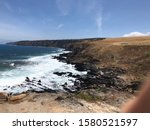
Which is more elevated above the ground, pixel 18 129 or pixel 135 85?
pixel 18 129

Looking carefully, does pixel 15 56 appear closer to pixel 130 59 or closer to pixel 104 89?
pixel 130 59

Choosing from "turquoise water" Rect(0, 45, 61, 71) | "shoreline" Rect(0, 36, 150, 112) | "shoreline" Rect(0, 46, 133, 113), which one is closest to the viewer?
"shoreline" Rect(0, 46, 133, 113)

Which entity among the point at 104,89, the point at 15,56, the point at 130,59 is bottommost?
the point at 15,56

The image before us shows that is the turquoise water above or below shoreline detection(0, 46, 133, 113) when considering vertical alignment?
below

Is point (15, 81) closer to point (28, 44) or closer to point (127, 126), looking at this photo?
point (127, 126)

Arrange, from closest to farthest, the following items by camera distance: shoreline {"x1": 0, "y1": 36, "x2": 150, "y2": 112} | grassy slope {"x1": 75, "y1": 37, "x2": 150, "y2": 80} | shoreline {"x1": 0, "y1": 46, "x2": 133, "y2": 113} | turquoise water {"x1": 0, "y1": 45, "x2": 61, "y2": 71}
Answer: shoreline {"x1": 0, "y1": 46, "x2": 133, "y2": 113} < shoreline {"x1": 0, "y1": 36, "x2": 150, "y2": 112} < grassy slope {"x1": 75, "y1": 37, "x2": 150, "y2": 80} < turquoise water {"x1": 0, "y1": 45, "x2": 61, "y2": 71}

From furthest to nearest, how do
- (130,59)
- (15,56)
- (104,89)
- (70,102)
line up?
1. (15,56)
2. (130,59)
3. (104,89)
4. (70,102)

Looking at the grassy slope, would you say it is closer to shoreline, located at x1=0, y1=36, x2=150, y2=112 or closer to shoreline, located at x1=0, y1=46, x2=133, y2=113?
shoreline, located at x1=0, y1=36, x2=150, y2=112

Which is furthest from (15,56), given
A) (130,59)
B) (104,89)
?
(104,89)

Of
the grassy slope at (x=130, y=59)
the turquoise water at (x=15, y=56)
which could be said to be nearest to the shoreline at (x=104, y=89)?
the grassy slope at (x=130, y=59)

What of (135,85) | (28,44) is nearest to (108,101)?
(135,85)

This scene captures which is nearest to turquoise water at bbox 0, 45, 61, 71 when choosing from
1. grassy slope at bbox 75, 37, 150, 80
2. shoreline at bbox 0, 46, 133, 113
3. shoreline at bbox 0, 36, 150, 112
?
shoreline at bbox 0, 36, 150, 112
